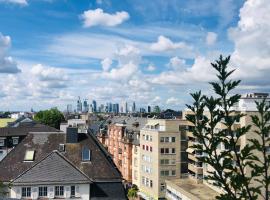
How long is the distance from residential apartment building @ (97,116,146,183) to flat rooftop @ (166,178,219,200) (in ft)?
76.9

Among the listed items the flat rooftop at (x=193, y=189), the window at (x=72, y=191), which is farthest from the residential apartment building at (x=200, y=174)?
the window at (x=72, y=191)

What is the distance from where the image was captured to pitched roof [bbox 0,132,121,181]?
136ft

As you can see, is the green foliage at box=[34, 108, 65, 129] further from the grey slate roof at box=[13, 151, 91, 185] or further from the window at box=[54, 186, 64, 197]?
the window at box=[54, 186, 64, 197]

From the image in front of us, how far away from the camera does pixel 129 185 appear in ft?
265

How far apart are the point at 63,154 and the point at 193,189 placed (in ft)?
62.7

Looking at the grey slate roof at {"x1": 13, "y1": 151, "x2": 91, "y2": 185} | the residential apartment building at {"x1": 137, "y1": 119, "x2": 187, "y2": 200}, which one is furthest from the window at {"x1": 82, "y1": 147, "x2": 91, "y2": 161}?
the residential apartment building at {"x1": 137, "y1": 119, "x2": 187, "y2": 200}

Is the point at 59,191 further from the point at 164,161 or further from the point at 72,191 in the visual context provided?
the point at 164,161

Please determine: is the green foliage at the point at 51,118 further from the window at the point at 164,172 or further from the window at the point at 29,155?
the window at the point at 29,155

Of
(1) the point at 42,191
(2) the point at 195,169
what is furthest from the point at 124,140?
(1) the point at 42,191

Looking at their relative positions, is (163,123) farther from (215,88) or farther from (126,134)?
(215,88)

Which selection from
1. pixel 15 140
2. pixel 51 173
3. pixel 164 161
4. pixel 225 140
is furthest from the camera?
pixel 164 161

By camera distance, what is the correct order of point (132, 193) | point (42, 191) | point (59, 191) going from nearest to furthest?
point (42, 191), point (59, 191), point (132, 193)

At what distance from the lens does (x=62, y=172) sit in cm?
4088

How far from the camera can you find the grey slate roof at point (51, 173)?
3994cm
